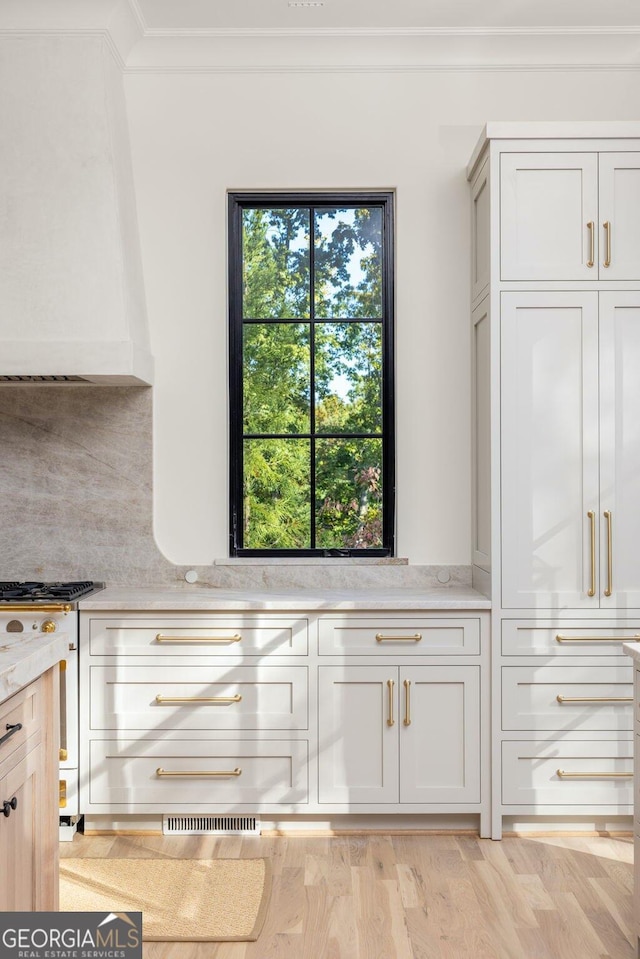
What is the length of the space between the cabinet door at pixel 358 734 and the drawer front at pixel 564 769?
1.50 ft

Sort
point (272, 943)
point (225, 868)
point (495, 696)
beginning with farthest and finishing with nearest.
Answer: point (495, 696)
point (225, 868)
point (272, 943)

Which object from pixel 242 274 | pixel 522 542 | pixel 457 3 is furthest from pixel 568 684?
pixel 457 3

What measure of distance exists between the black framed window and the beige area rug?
1331mm

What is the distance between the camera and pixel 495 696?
3.12 m

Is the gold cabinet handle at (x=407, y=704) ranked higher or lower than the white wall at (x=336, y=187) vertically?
lower

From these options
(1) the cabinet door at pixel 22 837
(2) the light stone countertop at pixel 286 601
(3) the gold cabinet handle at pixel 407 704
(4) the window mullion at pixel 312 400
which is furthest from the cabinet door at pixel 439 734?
(1) the cabinet door at pixel 22 837

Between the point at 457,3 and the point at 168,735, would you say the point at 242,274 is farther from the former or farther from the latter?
the point at 168,735

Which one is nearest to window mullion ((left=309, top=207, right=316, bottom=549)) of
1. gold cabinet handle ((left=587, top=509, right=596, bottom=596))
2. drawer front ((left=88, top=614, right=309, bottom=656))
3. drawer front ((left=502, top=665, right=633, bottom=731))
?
drawer front ((left=88, top=614, right=309, bottom=656))

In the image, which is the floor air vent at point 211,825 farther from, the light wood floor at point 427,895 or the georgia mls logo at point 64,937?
the georgia mls logo at point 64,937

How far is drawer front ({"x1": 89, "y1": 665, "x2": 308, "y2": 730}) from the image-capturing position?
3145mm

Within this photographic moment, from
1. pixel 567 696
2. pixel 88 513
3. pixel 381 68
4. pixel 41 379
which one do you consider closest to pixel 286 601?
pixel 88 513

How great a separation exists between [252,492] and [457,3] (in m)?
2.19

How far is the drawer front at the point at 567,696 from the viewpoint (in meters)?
3.13

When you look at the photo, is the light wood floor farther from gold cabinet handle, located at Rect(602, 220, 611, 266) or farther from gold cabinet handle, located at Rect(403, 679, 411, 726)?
gold cabinet handle, located at Rect(602, 220, 611, 266)
